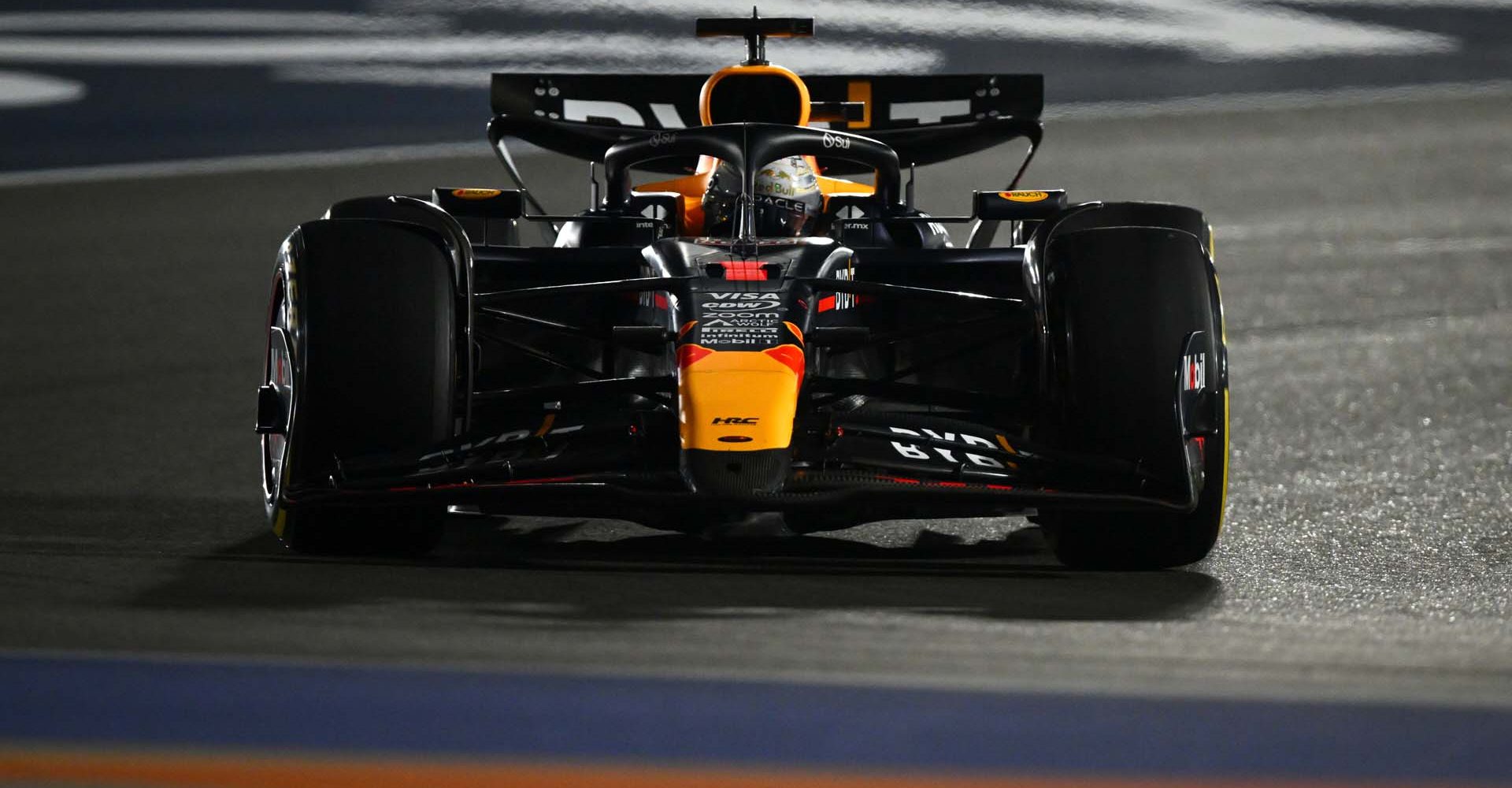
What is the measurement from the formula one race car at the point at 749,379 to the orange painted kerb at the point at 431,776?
2037 mm

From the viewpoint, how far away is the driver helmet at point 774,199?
25.8 feet

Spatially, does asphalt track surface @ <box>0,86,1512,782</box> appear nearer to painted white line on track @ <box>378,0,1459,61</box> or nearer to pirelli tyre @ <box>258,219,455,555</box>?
pirelli tyre @ <box>258,219,455,555</box>

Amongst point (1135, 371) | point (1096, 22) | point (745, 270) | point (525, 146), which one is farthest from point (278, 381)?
point (1096, 22)

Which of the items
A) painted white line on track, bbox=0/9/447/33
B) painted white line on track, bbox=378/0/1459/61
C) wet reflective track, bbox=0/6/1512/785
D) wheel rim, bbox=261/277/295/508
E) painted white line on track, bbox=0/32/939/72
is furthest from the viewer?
painted white line on track, bbox=0/9/447/33

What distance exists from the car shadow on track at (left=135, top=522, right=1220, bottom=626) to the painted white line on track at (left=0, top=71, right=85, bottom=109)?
547 inches

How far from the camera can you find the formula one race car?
19.6 ft

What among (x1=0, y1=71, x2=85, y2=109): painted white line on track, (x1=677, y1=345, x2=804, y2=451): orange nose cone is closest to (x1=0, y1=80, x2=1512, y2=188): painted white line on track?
(x1=0, y1=71, x2=85, y2=109): painted white line on track

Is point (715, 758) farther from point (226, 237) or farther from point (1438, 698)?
point (226, 237)

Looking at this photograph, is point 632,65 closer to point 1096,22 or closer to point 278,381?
point 1096,22

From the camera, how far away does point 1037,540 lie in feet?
24.0

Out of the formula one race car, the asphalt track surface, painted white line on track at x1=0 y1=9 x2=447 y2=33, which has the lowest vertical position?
the asphalt track surface

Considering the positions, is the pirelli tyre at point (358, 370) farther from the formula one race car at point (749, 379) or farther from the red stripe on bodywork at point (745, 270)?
the red stripe on bodywork at point (745, 270)

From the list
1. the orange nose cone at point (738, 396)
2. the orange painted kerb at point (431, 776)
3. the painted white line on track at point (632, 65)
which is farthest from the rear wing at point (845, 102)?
the painted white line on track at point (632, 65)

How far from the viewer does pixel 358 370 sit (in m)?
6.24
